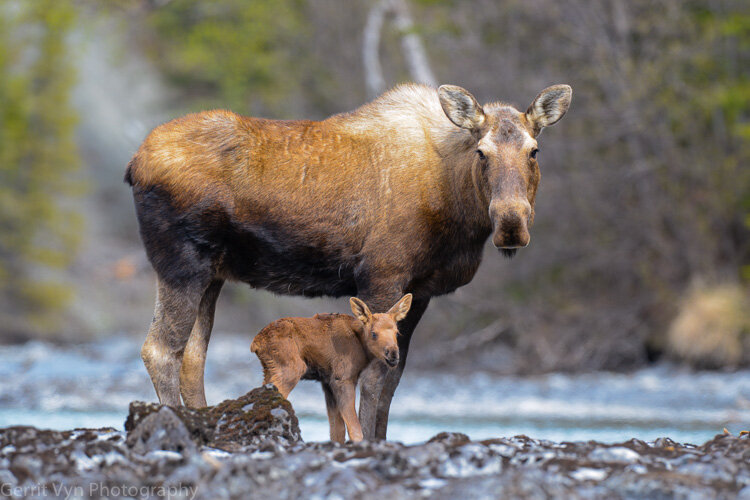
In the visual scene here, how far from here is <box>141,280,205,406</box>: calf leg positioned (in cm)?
650

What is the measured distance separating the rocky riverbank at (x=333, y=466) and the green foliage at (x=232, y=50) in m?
20.7

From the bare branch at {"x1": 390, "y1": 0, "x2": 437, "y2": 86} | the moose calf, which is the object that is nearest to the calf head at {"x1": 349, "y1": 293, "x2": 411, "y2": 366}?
the moose calf

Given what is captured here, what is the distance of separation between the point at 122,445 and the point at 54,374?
45.8 ft

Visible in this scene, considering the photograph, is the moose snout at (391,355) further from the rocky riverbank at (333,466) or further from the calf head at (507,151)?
the calf head at (507,151)

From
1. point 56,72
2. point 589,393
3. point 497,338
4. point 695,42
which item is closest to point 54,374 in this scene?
point 497,338

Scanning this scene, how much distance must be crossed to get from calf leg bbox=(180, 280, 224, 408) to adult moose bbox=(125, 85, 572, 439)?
0.5 inches

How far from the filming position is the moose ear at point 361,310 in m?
6.20

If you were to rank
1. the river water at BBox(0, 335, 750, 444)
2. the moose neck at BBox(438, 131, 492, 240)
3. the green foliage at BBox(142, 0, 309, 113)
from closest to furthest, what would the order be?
1. the moose neck at BBox(438, 131, 492, 240)
2. the river water at BBox(0, 335, 750, 444)
3. the green foliage at BBox(142, 0, 309, 113)

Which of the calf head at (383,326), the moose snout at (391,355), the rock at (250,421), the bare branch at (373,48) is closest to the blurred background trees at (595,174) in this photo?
the bare branch at (373,48)

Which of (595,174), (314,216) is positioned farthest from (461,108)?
(595,174)

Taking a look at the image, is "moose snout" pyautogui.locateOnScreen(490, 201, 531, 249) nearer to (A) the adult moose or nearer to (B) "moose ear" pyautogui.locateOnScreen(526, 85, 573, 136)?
(A) the adult moose

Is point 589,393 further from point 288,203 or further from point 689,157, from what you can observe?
point 288,203

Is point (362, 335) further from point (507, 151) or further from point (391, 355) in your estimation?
point (507, 151)

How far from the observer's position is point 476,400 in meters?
15.2
